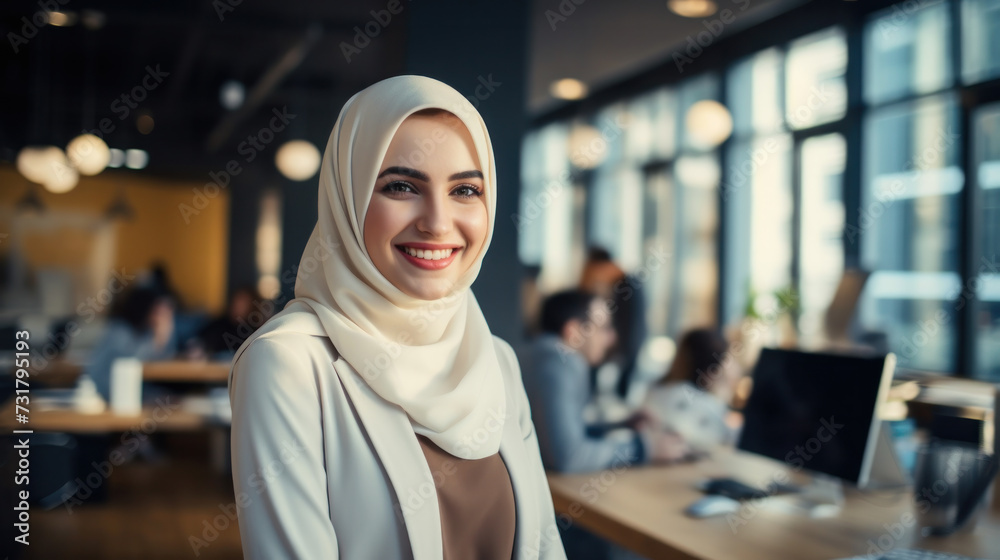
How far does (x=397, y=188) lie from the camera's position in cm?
130

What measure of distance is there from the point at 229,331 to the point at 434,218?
20.2 ft

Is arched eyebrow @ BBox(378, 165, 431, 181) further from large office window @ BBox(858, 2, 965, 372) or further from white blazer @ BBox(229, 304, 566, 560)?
large office window @ BBox(858, 2, 965, 372)

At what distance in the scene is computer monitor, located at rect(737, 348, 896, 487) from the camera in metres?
2.12

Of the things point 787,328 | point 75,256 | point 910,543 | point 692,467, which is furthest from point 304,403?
point 75,256

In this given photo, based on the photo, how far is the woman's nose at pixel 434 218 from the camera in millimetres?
1284

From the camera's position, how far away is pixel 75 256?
36.3ft

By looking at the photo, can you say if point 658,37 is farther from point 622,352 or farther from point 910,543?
point 910,543

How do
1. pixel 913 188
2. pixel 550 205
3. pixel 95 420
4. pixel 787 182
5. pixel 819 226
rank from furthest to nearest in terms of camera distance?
1. pixel 550 205
2. pixel 787 182
3. pixel 819 226
4. pixel 913 188
5. pixel 95 420

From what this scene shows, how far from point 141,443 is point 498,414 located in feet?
20.7

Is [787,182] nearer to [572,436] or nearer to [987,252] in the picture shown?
[987,252]

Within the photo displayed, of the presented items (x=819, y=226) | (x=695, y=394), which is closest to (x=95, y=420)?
(x=695, y=394)

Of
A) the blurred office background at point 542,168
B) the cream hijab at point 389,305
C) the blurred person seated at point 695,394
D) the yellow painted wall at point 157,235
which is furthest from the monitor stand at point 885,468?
Answer: the yellow painted wall at point 157,235

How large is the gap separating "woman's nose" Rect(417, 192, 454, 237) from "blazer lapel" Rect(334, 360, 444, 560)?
25 centimetres

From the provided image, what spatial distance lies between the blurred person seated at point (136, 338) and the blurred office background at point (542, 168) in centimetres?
9
